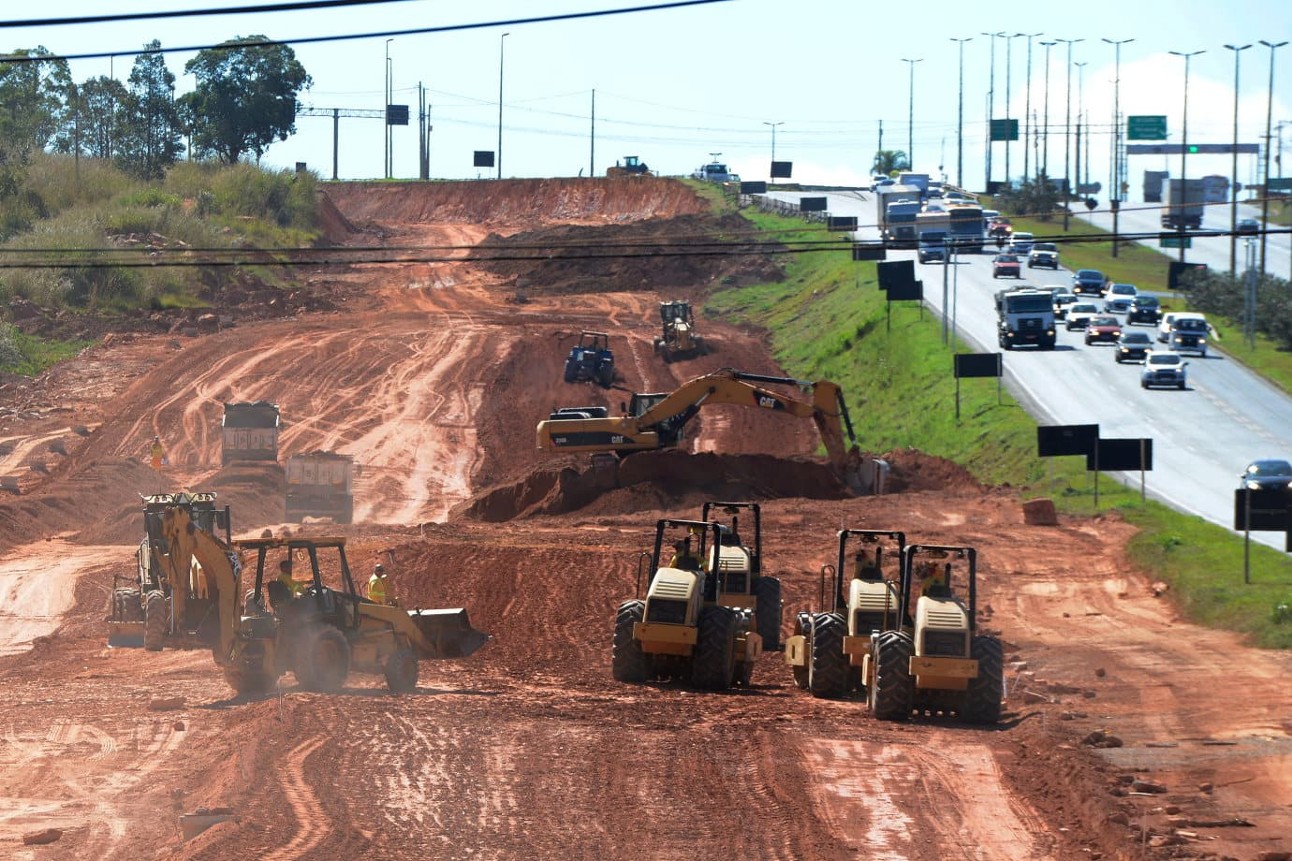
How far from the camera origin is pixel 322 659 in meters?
23.5

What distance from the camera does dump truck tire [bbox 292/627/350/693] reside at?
23.4m

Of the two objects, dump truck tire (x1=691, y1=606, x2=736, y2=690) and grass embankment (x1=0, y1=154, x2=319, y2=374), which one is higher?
grass embankment (x1=0, y1=154, x2=319, y2=374)

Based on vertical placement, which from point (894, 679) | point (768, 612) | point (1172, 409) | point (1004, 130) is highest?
point (1004, 130)

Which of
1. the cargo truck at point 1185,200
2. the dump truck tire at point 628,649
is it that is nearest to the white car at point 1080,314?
the cargo truck at point 1185,200

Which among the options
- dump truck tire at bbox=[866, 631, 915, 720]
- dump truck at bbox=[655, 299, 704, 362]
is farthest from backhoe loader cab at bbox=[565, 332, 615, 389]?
dump truck tire at bbox=[866, 631, 915, 720]

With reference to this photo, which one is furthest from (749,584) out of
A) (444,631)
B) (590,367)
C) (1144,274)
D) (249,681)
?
(1144,274)

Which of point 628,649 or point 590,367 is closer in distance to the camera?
point 628,649

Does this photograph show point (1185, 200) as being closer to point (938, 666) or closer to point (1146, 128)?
point (1146, 128)

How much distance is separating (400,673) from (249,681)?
6.91 feet

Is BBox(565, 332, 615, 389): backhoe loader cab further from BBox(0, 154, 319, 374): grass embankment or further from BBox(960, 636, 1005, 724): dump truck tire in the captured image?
BBox(960, 636, 1005, 724): dump truck tire

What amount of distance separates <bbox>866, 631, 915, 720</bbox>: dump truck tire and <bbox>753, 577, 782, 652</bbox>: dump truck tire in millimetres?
5794

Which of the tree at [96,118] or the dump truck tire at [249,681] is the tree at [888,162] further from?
the dump truck tire at [249,681]

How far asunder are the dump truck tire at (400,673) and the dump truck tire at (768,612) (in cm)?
632

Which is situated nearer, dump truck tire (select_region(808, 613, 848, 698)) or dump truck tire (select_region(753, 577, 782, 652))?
dump truck tire (select_region(808, 613, 848, 698))
